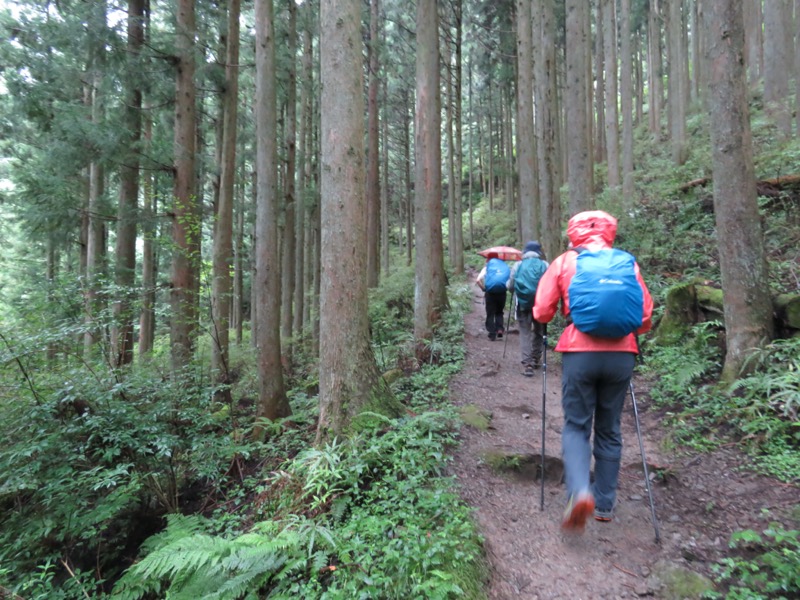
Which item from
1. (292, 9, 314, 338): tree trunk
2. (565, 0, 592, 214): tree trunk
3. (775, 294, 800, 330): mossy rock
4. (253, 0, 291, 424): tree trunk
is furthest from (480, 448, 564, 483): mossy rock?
(292, 9, 314, 338): tree trunk

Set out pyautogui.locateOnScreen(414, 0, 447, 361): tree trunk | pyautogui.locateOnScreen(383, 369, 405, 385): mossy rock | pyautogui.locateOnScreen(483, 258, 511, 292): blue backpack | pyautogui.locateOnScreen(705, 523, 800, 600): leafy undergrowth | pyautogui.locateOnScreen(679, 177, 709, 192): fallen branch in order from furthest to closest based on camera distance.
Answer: pyautogui.locateOnScreen(679, 177, 709, 192): fallen branch, pyautogui.locateOnScreen(483, 258, 511, 292): blue backpack, pyautogui.locateOnScreen(414, 0, 447, 361): tree trunk, pyautogui.locateOnScreen(383, 369, 405, 385): mossy rock, pyautogui.locateOnScreen(705, 523, 800, 600): leafy undergrowth

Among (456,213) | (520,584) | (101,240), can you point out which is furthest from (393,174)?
(520,584)

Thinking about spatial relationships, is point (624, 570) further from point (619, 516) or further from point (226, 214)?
point (226, 214)

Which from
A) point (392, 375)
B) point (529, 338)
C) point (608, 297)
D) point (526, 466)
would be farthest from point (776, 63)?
point (526, 466)

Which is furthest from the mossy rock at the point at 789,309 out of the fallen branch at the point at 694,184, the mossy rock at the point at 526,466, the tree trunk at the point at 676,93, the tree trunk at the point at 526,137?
the tree trunk at the point at 676,93

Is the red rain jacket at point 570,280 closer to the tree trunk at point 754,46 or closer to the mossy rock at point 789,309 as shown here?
the mossy rock at point 789,309

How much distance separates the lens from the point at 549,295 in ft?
10.8

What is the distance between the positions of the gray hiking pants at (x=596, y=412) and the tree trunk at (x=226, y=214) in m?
6.23

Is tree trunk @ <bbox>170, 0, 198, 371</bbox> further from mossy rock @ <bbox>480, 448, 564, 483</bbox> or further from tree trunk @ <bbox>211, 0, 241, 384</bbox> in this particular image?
mossy rock @ <bbox>480, 448, 564, 483</bbox>

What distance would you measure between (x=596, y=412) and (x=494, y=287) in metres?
5.75

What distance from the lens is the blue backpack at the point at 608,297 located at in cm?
292

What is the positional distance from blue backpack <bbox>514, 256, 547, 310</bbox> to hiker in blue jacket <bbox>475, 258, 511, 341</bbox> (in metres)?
1.48

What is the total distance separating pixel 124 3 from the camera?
29.3 ft

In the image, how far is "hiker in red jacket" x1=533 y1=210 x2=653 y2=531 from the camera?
3010 millimetres
